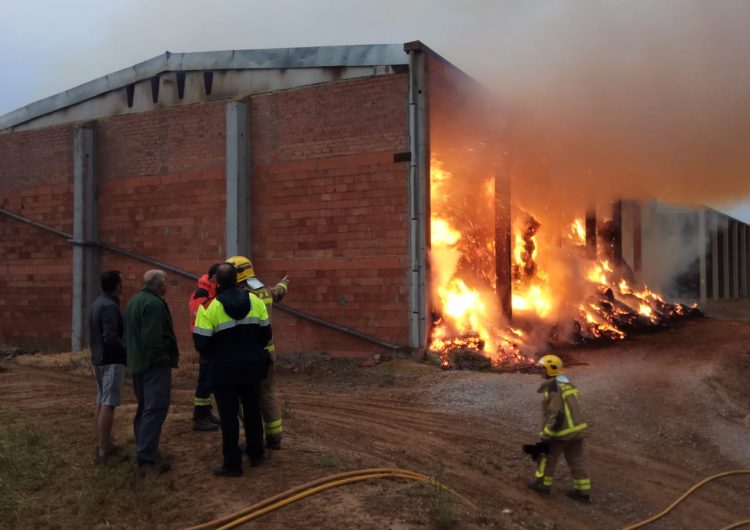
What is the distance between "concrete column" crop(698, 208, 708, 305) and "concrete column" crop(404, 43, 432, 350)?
2052 cm

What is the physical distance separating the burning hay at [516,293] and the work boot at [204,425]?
15.8 ft

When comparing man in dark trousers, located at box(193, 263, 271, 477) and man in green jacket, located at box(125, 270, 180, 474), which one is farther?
man in green jacket, located at box(125, 270, 180, 474)

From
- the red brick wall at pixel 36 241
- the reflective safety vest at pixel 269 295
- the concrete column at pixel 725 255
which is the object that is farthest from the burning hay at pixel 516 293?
the concrete column at pixel 725 255

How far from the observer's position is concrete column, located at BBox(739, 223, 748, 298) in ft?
101

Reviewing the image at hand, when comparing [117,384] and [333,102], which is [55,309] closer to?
[333,102]

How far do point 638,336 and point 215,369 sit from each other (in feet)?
40.8

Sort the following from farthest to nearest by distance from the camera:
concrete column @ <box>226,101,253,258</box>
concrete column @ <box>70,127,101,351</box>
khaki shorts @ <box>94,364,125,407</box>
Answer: concrete column @ <box>70,127,101,351</box> → concrete column @ <box>226,101,253,258</box> → khaki shorts @ <box>94,364,125,407</box>

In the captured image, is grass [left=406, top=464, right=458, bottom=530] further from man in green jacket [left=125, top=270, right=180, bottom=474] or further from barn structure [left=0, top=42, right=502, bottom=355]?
barn structure [left=0, top=42, right=502, bottom=355]

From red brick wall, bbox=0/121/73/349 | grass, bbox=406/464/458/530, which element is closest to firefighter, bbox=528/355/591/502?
grass, bbox=406/464/458/530

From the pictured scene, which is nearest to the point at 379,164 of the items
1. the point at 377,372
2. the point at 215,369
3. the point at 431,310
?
the point at 431,310

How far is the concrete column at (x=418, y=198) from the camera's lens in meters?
9.58

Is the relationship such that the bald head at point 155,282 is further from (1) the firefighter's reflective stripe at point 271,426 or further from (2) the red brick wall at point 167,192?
(2) the red brick wall at point 167,192

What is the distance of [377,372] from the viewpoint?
368 inches

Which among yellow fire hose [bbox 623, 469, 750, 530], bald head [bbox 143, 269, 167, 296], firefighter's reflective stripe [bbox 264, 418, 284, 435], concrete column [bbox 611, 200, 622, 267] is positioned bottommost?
yellow fire hose [bbox 623, 469, 750, 530]
